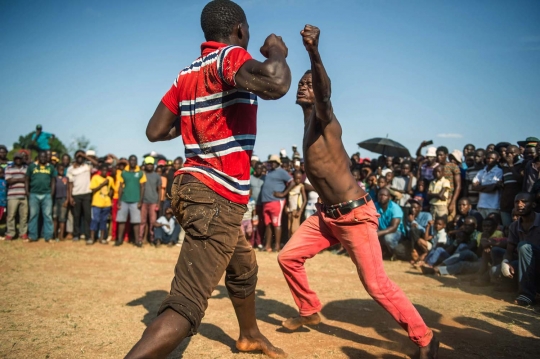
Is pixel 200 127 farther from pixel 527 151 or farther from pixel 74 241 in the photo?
pixel 74 241

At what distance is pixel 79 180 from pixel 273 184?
197 inches

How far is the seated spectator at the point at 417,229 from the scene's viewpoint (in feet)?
29.5

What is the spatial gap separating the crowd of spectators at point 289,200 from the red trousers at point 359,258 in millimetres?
4545

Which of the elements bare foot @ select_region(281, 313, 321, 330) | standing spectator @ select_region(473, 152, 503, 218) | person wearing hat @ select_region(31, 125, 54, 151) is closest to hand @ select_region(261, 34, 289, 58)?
bare foot @ select_region(281, 313, 321, 330)

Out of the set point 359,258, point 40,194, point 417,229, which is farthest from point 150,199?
point 359,258

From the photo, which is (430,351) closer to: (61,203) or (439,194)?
(439,194)

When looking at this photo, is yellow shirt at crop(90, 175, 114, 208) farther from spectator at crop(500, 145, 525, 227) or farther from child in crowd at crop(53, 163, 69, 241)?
spectator at crop(500, 145, 525, 227)

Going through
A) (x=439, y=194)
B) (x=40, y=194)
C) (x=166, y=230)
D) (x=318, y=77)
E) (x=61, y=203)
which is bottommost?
(x=166, y=230)

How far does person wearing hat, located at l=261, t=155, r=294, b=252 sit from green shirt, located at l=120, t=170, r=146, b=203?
3.17m

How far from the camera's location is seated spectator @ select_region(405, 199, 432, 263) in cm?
900

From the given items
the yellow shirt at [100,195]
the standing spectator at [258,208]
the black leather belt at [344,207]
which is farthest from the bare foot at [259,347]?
the yellow shirt at [100,195]

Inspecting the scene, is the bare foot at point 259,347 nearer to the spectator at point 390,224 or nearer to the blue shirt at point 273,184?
the spectator at point 390,224

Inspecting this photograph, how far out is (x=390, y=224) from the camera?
9297 mm

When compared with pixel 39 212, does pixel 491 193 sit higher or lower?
higher
